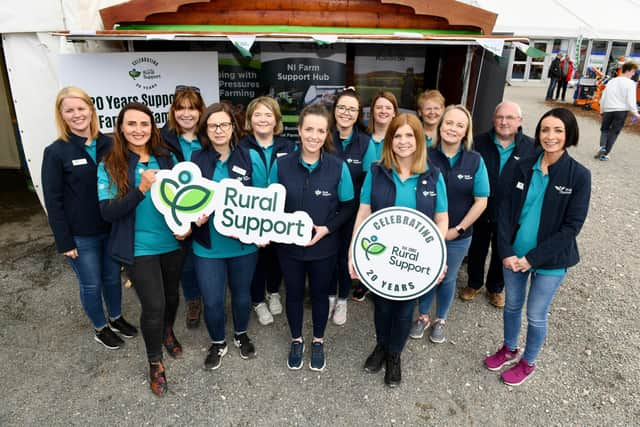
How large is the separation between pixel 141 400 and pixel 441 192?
2358mm

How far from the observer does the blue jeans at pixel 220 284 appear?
2871mm

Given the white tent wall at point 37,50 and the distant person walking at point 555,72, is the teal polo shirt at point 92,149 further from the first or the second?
the distant person walking at point 555,72

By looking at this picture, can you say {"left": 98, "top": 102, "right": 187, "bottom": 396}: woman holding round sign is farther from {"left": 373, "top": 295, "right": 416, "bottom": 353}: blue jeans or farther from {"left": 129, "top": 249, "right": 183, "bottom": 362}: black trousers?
{"left": 373, "top": 295, "right": 416, "bottom": 353}: blue jeans

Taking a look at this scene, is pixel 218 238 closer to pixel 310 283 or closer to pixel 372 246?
pixel 310 283

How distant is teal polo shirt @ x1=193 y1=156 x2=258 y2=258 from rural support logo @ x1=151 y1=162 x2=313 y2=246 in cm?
9

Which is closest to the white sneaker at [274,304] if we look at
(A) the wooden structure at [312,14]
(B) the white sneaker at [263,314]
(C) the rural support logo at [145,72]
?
(B) the white sneaker at [263,314]

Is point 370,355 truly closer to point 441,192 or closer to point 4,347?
point 441,192

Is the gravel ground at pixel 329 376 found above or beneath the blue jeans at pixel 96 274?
beneath

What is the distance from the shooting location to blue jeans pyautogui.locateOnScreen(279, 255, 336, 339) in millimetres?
2898

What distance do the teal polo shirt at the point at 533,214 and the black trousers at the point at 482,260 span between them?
Result: 3.66 feet

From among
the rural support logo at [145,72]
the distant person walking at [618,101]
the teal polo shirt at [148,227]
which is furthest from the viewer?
the distant person walking at [618,101]

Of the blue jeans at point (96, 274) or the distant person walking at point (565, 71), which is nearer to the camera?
the blue jeans at point (96, 274)

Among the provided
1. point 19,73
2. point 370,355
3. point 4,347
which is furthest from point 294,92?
point 4,347

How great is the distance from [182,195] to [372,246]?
47.4 inches
